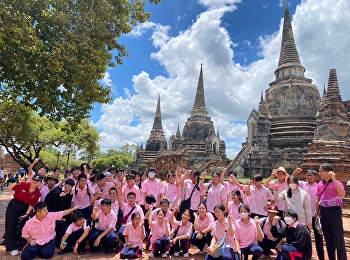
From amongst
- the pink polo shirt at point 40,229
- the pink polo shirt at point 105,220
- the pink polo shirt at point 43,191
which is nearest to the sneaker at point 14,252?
the pink polo shirt at point 40,229

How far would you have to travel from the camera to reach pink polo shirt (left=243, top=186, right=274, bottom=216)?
672 centimetres

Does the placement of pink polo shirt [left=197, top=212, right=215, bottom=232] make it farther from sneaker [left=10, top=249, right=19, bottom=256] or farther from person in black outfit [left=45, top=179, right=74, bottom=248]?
sneaker [left=10, top=249, right=19, bottom=256]

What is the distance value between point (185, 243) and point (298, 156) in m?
21.0

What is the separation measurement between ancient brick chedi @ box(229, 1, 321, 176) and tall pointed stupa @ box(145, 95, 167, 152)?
20.7 metres

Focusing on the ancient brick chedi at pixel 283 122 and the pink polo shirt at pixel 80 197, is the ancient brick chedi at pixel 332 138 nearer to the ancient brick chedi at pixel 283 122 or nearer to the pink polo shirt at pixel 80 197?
the ancient brick chedi at pixel 283 122

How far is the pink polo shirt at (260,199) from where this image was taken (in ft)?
22.0

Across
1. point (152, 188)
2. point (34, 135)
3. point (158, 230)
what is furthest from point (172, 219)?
point (34, 135)

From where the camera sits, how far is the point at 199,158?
33469mm

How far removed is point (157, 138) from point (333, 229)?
4307 centimetres

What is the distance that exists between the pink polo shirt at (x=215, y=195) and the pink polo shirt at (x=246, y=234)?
45.9 inches

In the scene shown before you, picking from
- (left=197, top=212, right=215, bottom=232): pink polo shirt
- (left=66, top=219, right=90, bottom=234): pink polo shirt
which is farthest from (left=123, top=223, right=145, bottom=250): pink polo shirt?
(left=197, top=212, right=215, bottom=232): pink polo shirt

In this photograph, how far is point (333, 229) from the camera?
5551mm

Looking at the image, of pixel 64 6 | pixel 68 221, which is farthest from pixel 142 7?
pixel 68 221

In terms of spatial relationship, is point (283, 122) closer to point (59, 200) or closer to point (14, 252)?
point (59, 200)
